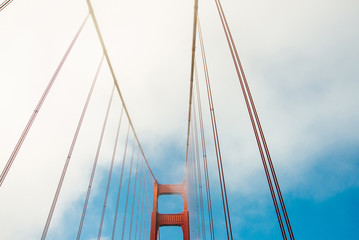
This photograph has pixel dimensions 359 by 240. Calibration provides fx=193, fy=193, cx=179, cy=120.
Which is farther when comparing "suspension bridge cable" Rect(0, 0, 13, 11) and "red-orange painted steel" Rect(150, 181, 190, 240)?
"red-orange painted steel" Rect(150, 181, 190, 240)

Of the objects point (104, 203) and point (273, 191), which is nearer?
point (273, 191)

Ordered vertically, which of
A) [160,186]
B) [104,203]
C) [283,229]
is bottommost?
[283,229]

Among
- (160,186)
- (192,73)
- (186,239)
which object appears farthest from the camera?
(160,186)

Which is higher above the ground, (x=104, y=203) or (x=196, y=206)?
Answer: (x=196, y=206)

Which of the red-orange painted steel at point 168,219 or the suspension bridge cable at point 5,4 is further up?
the red-orange painted steel at point 168,219

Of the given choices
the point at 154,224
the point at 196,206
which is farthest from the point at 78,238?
the point at 154,224

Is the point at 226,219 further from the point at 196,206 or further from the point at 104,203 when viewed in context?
the point at 196,206

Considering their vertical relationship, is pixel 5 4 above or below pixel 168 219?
below

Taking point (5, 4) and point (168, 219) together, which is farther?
point (168, 219)

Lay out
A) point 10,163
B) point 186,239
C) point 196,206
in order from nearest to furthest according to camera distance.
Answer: point 10,163, point 196,206, point 186,239

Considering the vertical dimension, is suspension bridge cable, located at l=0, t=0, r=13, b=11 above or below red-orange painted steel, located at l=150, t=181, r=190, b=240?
below

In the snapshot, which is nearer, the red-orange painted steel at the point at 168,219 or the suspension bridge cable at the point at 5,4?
the suspension bridge cable at the point at 5,4
